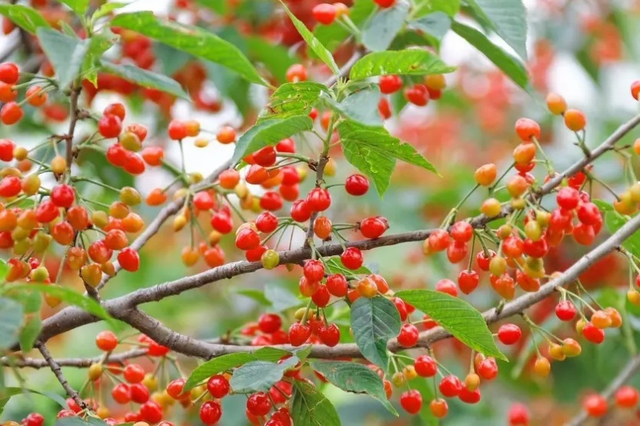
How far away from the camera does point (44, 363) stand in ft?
4.89

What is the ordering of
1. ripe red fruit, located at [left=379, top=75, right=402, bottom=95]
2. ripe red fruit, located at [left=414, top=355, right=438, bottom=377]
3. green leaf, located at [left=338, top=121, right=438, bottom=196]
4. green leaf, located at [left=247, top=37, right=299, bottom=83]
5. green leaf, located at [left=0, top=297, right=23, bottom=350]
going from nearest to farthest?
green leaf, located at [left=0, top=297, right=23, bottom=350] → green leaf, located at [left=338, top=121, right=438, bottom=196] → ripe red fruit, located at [left=414, top=355, right=438, bottom=377] → ripe red fruit, located at [left=379, top=75, right=402, bottom=95] → green leaf, located at [left=247, top=37, right=299, bottom=83]

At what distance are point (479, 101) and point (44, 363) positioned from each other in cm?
396

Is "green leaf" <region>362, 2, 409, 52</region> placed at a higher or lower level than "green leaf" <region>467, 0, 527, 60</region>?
lower

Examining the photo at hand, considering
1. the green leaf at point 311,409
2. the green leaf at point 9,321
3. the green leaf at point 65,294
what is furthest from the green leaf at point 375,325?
the green leaf at point 9,321

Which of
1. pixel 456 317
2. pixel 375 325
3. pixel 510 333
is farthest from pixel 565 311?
pixel 375 325

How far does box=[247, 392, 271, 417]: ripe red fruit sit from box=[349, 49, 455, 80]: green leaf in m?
0.53

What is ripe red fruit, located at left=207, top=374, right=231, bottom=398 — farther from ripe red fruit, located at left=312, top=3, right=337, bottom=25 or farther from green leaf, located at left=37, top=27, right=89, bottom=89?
ripe red fruit, located at left=312, top=3, right=337, bottom=25

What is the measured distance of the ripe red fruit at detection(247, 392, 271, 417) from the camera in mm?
1323

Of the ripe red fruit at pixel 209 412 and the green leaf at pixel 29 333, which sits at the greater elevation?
the green leaf at pixel 29 333

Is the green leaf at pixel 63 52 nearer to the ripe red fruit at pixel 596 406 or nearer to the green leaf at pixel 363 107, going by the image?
the green leaf at pixel 363 107

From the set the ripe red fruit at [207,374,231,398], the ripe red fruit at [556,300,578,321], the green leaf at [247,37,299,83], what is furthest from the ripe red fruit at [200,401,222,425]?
the green leaf at [247,37,299,83]

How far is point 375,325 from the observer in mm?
1251

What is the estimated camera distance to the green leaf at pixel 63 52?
1000 millimetres

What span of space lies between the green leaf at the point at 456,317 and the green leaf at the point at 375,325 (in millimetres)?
66
